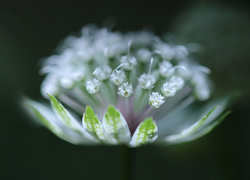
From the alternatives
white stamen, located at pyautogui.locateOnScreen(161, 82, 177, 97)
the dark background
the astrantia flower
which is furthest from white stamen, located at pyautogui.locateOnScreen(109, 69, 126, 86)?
the dark background

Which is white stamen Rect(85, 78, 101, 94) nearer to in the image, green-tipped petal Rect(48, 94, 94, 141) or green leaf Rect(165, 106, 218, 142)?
green-tipped petal Rect(48, 94, 94, 141)

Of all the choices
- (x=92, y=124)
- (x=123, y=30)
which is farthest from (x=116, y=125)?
(x=123, y=30)

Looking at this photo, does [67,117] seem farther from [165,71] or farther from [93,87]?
[165,71]

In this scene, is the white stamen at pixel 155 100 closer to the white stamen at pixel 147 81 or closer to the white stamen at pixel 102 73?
the white stamen at pixel 147 81

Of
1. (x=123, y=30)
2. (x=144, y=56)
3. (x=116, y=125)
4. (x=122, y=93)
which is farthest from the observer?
(x=123, y=30)

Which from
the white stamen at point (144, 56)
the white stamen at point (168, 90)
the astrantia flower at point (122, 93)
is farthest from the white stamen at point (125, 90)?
the white stamen at point (144, 56)

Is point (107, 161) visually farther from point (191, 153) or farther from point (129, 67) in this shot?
point (129, 67)

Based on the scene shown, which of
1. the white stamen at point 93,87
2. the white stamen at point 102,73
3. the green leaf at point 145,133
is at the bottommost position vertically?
the green leaf at point 145,133
